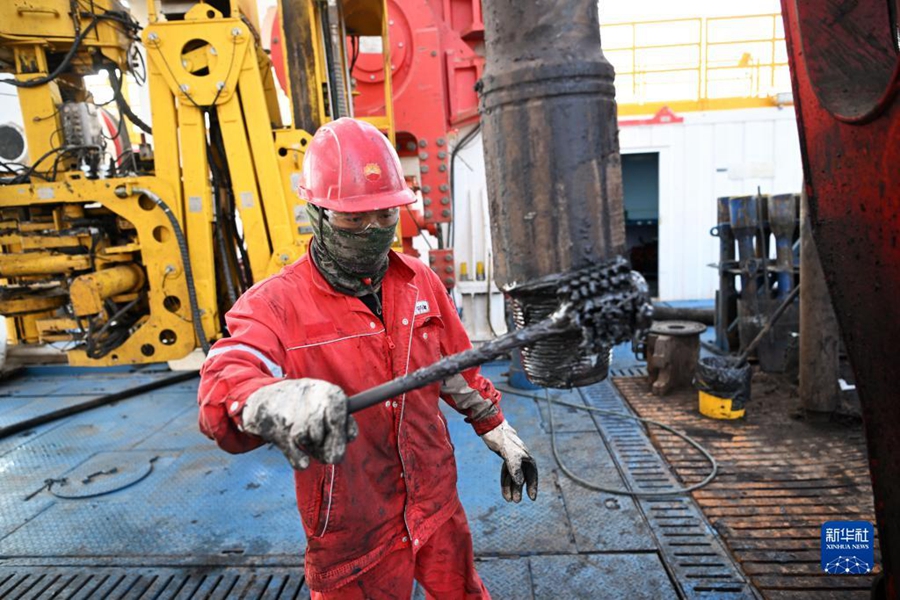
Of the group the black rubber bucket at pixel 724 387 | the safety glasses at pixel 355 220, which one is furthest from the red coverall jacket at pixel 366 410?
the black rubber bucket at pixel 724 387

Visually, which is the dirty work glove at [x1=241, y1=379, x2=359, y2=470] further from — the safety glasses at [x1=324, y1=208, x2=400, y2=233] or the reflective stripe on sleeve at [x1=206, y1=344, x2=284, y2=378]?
the safety glasses at [x1=324, y1=208, x2=400, y2=233]

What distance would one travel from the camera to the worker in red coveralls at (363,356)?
1609mm

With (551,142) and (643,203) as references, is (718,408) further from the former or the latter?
(643,203)

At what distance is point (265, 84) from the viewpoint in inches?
163

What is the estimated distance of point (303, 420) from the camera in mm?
1128

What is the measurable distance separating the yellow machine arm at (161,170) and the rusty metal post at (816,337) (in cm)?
311

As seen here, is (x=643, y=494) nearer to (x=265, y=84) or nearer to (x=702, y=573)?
(x=702, y=573)

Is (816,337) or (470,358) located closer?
(470,358)

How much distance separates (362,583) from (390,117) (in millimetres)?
3051

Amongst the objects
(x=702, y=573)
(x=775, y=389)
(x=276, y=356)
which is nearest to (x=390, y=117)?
(x=276, y=356)

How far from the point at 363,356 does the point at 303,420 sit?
1.82 feet

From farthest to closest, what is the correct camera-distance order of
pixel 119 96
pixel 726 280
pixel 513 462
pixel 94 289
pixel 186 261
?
1. pixel 726 280
2. pixel 119 96
3. pixel 186 261
4. pixel 94 289
5. pixel 513 462

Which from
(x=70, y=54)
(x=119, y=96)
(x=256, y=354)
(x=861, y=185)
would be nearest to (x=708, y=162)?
(x=119, y=96)

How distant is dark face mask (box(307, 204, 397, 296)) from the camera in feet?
5.39
